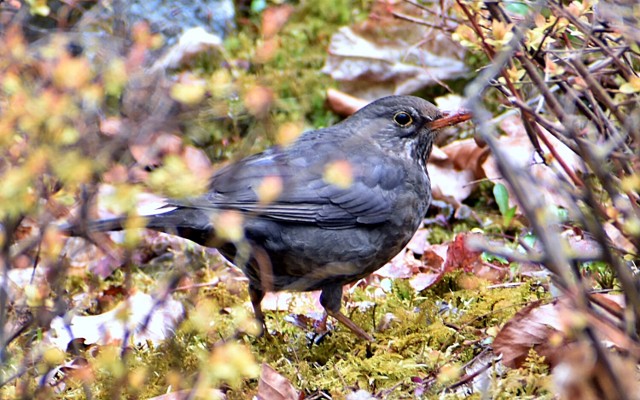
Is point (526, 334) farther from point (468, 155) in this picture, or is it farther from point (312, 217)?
point (468, 155)

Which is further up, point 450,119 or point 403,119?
point 450,119

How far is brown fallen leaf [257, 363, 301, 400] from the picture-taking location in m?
A: 3.34

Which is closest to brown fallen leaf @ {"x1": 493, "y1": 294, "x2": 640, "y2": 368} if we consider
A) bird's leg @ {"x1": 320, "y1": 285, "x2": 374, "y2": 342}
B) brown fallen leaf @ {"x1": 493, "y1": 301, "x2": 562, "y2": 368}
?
brown fallen leaf @ {"x1": 493, "y1": 301, "x2": 562, "y2": 368}

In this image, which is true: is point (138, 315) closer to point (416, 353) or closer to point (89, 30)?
point (416, 353)

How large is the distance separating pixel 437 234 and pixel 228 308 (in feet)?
5.05

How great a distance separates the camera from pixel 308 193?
167 inches

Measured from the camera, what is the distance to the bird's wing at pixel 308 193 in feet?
13.6

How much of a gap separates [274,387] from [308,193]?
1.16m

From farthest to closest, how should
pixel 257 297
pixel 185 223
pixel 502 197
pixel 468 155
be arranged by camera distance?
pixel 468 155 → pixel 502 197 → pixel 257 297 → pixel 185 223

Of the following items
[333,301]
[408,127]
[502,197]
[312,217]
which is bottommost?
[502,197]

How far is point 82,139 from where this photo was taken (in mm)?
2533

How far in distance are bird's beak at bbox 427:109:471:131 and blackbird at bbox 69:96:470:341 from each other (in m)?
0.01

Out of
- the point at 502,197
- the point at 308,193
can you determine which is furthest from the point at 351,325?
the point at 502,197

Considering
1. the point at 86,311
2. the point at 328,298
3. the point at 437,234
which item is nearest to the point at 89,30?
the point at 86,311
